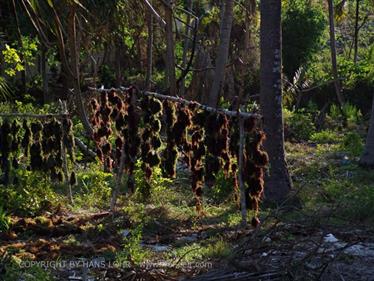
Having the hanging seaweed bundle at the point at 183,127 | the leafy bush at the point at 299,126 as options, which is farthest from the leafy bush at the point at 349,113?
the hanging seaweed bundle at the point at 183,127

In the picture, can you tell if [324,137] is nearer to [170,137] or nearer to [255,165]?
[170,137]

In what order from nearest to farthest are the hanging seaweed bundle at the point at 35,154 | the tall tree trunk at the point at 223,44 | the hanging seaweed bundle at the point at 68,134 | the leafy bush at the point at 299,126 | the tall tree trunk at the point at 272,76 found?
the hanging seaweed bundle at the point at 35,154, the hanging seaweed bundle at the point at 68,134, the tall tree trunk at the point at 272,76, the tall tree trunk at the point at 223,44, the leafy bush at the point at 299,126

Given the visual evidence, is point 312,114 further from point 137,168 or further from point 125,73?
point 137,168

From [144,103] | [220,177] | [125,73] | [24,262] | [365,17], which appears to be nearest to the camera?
[24,262]

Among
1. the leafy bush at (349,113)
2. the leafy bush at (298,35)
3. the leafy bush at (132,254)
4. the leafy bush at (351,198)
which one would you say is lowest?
the leafy bush at (132,254)

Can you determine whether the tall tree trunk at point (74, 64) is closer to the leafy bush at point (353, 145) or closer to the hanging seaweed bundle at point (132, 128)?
the hanging seaweed bundle at point (132, 128)

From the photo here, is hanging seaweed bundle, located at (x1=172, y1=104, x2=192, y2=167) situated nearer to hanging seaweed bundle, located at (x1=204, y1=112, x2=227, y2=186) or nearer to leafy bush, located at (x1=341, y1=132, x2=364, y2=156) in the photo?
hanging seaweed bundle, located at (x1=204, y1=112, x2=227, y2=186)

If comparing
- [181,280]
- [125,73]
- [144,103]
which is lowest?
[181,280]

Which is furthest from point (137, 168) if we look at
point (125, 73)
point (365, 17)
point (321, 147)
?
point (365, 17)

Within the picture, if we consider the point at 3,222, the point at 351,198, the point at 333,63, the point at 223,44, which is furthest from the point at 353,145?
the point at 3,222

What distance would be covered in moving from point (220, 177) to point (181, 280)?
4.79m

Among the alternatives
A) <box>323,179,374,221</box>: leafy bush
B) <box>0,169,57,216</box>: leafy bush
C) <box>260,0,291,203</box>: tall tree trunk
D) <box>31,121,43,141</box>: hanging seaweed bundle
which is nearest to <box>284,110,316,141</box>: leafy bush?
<box>323,179,374,221</box>: leafy bush

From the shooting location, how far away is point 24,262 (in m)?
6.69

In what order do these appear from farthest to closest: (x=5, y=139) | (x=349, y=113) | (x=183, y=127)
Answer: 1. (x=349, y=113)
2. (x=5, y=139)
3. (x=183, y=127)
